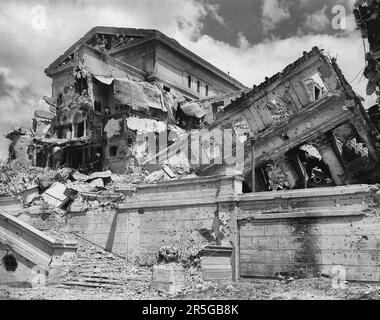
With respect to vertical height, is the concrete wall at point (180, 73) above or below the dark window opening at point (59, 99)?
above

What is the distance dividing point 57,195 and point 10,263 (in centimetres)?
629

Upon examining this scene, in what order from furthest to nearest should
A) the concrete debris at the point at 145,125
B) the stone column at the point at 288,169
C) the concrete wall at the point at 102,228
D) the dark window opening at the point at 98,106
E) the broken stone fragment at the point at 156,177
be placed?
the dark window opening at the point at 98,106
the concrete debris at the point at 145,125
the broken stone fragment at the point at 156,177
the stone column at the point at 288,169
the concrete wall at the point at 102,228

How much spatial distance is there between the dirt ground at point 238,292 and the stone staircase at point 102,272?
28cm

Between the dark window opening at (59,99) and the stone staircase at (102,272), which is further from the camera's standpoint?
the dark window opening at (59,99)

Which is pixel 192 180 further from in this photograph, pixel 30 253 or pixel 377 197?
pixel 30 253

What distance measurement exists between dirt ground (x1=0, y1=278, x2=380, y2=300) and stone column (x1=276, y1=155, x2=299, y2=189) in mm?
7627

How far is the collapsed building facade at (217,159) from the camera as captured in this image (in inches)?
507

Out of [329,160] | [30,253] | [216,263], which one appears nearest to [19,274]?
[30,253]

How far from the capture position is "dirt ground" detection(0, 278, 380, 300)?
10781 millimetres

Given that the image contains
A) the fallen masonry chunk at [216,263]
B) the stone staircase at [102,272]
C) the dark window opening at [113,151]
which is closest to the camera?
the fallen masonry chunk at [216,263]

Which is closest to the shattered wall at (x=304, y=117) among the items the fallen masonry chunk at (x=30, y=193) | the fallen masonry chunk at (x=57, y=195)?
the fallen masonry chunk at (x=57, y=195)

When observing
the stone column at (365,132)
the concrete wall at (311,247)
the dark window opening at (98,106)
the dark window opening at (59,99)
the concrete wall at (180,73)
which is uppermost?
the concrete wall at (180,73)

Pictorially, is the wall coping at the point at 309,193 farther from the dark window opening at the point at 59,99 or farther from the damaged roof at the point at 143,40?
the dark window opening at the point at 59,99

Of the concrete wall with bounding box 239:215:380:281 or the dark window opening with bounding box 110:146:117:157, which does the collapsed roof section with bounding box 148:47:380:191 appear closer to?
the concrete wall with bounding box 239:215:380:281
